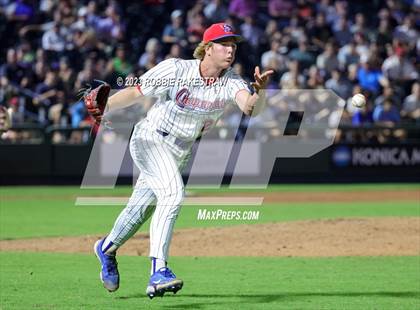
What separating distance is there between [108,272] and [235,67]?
13446 mm

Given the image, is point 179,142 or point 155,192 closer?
point 155,192

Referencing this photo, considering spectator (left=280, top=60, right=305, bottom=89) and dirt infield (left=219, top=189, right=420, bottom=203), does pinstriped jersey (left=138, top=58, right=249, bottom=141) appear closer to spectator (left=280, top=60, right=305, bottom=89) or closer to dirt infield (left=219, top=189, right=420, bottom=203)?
Answer: dirt infield (left=219, top=189, right=420, bottom=203)

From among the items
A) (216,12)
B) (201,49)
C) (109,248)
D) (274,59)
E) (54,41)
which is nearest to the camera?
(201,49)

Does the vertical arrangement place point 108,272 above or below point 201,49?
below

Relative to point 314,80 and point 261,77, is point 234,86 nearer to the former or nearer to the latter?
point 261,77

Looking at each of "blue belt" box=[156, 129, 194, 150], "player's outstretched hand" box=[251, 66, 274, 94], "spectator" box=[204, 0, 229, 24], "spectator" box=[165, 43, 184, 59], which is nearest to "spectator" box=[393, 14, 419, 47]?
"spectator" box=[204, 0, 229, 24]

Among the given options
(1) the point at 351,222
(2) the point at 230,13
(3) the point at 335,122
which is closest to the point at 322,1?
(2) the point at 230,13

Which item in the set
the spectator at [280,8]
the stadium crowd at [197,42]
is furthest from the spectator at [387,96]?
the spectator at [280,8]

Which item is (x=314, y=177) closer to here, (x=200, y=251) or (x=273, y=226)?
(x=273, y=226)

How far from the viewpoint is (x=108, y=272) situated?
26.3 feet

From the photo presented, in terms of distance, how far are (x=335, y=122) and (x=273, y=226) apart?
27.1 ft

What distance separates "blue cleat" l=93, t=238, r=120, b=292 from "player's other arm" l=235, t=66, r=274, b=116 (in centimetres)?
187

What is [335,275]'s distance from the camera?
384 inches

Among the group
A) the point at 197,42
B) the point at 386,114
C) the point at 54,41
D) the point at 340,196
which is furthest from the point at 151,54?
the point at 386,114
